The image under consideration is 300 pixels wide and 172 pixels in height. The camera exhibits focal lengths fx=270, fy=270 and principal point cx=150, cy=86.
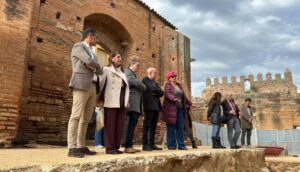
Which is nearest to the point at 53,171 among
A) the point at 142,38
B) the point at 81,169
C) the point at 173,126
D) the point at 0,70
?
the point at 81,169

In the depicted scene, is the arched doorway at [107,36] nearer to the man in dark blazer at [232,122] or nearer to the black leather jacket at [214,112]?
the black leather jacket at [214,112]

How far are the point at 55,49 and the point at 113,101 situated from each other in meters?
5.29

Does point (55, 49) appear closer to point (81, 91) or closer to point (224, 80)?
point (81, 91)

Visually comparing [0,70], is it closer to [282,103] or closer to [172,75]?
[172,75]

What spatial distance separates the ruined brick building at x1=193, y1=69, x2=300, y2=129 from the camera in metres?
25.5

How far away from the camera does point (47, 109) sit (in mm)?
7844

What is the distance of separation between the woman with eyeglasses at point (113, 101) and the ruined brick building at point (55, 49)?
10.3ft

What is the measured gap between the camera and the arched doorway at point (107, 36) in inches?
416

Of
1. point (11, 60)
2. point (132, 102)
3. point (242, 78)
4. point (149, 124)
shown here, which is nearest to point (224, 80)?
point (242, 78)

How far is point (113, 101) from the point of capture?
Answer: 3842 mm

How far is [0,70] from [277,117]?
26608mm

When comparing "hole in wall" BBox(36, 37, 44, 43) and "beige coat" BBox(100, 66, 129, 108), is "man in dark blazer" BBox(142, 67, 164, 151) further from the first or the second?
"hole in wall" BBox(36, 37, 44, 43)

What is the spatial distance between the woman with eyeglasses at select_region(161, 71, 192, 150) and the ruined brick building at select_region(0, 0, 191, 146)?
339 centimetres

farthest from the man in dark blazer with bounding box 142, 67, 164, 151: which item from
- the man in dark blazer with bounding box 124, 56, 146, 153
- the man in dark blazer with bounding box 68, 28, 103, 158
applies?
the man in dark blazer with bounding box 68, 28, 103, 158
